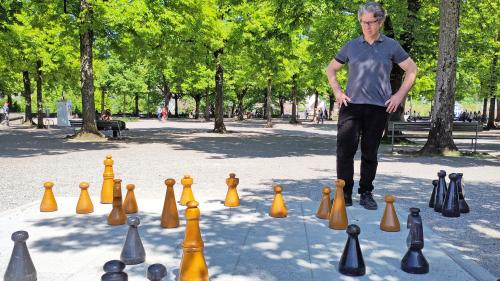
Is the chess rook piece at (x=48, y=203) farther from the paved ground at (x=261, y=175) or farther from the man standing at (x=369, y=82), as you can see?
the man standing at (x=369, y=82)

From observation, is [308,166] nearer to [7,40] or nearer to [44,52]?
[7,40]

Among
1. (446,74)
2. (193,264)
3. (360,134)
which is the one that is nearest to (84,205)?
(193,264)

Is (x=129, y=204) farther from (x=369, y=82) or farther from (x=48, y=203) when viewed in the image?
(x=369, y=82)

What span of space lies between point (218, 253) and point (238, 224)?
106cm

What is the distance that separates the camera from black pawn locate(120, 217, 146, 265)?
12.4 feet

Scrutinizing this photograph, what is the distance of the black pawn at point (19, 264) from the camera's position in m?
3.27

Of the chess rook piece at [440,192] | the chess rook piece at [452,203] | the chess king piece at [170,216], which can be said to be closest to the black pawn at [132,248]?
the chess king piece at [170,216]

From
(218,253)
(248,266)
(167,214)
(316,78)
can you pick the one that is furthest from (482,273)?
(316,78)

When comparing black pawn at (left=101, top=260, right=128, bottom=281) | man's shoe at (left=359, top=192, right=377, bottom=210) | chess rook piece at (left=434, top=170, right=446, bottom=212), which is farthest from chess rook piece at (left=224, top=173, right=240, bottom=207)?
black pawn at (left=101, top=260, right=128, bottom=281)

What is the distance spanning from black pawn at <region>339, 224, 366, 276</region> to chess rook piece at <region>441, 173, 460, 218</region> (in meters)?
2.70

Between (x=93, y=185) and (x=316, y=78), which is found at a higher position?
(x=316, y=78)

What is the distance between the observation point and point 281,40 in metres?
18.4

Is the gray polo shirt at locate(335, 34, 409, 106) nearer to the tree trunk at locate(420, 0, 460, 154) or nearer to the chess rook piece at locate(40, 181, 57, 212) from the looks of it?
the chess rook piece at locate(40, 181, 57, 212)

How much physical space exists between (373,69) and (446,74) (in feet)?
28.2
